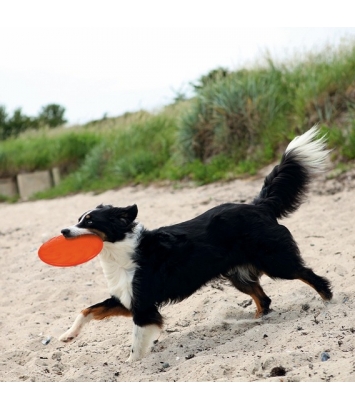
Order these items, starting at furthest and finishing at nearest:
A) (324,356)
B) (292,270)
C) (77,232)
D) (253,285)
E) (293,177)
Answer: (293,177) < (253,285) < (292,270) < (77,232) < (324,356)

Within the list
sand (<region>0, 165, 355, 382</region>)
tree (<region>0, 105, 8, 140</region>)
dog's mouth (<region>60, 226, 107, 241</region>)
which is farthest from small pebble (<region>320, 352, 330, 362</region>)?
tree (<region>0, 105, 8, 140</region>)

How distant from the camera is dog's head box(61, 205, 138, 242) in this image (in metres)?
5.07

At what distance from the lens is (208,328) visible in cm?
548

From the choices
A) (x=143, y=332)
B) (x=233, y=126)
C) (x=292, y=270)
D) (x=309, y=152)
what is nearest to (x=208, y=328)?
(x=143, y=332)

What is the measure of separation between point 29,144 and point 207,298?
49.3ft

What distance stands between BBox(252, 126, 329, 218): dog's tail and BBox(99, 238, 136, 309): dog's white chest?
1.29 meters

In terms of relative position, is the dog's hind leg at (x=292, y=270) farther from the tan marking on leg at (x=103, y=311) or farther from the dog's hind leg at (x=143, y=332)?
the tan marking on leg at (x=103, y=311)

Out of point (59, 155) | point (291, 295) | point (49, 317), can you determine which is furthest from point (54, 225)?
point (59, 155)

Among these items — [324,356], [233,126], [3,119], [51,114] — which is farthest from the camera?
[51,114]

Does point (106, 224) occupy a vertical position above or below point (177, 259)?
above

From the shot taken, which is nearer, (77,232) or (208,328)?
(77,232)

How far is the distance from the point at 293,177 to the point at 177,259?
1357 mm

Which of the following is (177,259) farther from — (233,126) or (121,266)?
(233,126)

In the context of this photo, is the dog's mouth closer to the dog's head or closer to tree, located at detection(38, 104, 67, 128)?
the dog's head
